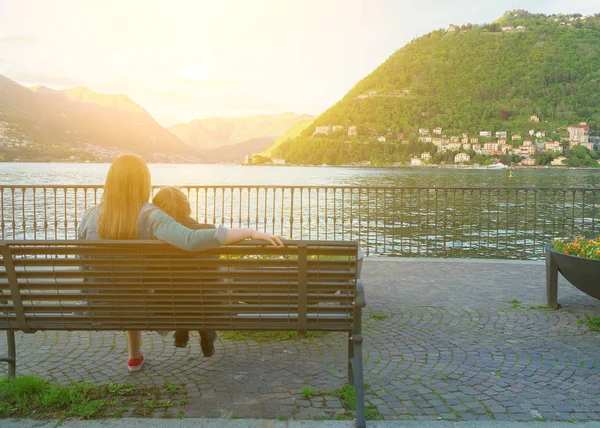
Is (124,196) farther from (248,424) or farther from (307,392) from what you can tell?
(307,392)

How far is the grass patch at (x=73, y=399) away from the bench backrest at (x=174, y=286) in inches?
17.4

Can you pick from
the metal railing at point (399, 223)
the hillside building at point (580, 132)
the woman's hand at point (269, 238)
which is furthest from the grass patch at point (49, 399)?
the hillside building at point (580, 132)

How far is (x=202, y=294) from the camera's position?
3.55 meters

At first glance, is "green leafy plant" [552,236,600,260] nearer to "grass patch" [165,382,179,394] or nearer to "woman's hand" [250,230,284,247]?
"woman's hand" [250,230,284,247]

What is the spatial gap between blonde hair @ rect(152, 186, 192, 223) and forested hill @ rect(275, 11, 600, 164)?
145 meters

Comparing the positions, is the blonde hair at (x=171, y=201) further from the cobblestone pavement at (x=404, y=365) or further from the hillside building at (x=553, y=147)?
the hillside building at (x=553, y=147)

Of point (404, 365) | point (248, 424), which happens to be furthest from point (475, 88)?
point (248, 424)

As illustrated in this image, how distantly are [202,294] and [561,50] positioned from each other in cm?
16881

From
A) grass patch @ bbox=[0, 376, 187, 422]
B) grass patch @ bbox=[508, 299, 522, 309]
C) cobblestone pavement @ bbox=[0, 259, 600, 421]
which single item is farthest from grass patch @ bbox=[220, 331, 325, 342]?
grass patch @ bbox=[508, 299, 522, 309]

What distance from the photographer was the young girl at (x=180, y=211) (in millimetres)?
3885

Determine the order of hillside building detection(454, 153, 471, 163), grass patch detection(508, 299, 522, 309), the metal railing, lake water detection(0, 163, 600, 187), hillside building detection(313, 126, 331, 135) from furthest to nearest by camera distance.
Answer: hillside building detection(313, 126, 331, 135)
hillside building detection(454, 153, 471, 163)
lake water detection(0, 163, 600, 187)
the metal railing
grass patch detection(508, 299, 522, 309)

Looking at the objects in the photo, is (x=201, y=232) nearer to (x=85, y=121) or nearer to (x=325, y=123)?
(x=325, y=123)

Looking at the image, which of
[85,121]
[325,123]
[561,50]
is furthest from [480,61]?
[85,121]

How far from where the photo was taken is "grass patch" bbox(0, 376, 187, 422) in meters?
3.41
